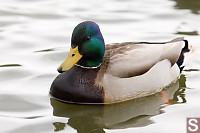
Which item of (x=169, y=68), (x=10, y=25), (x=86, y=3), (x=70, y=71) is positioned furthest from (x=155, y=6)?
(x=70, y=71)

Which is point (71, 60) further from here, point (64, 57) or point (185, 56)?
point (185, 56)

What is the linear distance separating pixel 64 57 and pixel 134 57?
6.83 ft

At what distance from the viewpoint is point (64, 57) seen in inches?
360

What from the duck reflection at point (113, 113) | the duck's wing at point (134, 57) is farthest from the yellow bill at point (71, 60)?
the duck reflection at point (113, 113)

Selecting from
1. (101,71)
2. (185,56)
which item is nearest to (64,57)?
(101,71)

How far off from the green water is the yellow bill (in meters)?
0.62

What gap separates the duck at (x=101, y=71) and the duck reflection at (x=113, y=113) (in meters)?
0.09

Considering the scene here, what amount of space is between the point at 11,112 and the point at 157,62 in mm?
2301

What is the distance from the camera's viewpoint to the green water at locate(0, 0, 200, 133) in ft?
22.0

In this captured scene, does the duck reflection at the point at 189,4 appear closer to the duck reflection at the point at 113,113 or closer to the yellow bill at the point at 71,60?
the duck reflection at the point at 113,113

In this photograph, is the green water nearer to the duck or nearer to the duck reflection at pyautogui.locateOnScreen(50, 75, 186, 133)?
the duck reflection at pyautogui.locateOnScreen(50, 75, 186, 133)

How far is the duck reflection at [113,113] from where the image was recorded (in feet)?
21.9

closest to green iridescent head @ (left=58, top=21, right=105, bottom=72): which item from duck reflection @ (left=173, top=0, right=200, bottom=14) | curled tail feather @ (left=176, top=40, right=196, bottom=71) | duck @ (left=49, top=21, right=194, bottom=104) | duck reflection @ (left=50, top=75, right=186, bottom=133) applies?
duck @ (left=49, top=21, right=194, bottom=104)

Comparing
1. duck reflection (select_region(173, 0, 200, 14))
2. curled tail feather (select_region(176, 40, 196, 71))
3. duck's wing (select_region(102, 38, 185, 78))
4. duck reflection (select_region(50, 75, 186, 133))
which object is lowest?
duck reflection (select_region(50, 75, 186, 133))
